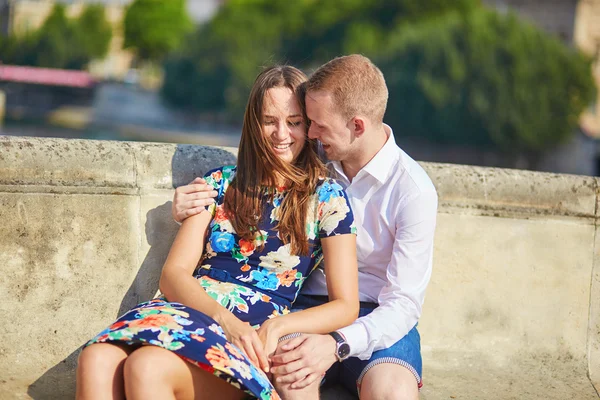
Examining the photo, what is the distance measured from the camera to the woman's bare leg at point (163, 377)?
2197 mm

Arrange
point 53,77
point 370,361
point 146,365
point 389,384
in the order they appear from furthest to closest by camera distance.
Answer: point 53,77, point 370,361, point 389,384, point 146,365

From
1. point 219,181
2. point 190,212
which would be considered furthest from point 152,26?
point 190,212

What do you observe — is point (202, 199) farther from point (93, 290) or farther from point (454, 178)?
point (454, 178)

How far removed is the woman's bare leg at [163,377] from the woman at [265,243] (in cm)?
12

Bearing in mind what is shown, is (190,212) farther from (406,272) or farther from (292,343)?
(406,272)

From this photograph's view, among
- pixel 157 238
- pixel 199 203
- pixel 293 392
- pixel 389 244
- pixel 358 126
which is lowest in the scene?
pixel 293 392

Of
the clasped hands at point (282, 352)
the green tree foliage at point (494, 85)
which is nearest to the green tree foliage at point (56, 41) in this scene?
the green tree foliage at point (494, 85)

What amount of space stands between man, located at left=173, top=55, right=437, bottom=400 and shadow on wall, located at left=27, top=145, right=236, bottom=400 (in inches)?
14.1

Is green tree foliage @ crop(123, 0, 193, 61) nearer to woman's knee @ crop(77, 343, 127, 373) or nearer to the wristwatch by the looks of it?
the wristwatch

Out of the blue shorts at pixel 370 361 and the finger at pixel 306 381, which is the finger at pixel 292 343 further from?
the blue shorts at pixel 370 361

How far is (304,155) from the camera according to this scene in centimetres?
292

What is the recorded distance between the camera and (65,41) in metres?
58.4

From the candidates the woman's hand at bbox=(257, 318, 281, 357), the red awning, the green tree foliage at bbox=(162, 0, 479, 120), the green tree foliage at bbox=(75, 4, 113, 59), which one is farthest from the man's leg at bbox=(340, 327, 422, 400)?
the green tree foliage at bbox=(75, 4, 113, 59)

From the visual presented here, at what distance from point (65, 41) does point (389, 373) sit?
195 ft
